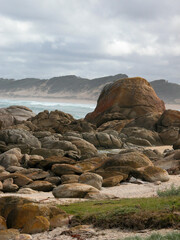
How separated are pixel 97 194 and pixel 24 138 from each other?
1237cm

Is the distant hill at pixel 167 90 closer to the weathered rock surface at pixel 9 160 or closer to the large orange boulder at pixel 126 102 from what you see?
the large orange boulder at pixel 126 102

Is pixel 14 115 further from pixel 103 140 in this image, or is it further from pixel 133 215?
pixel 133 215

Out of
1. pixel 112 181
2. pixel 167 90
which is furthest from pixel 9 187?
pixel 167 90

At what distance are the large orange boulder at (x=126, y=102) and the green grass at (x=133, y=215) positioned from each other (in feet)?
93.5

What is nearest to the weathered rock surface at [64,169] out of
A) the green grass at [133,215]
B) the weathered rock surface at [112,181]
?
the weathered rock surface at [112,181]

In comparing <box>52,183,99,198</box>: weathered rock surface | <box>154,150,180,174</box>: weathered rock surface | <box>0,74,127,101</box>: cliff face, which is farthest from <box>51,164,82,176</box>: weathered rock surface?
<box>0,74,127,101</box>: cliff face

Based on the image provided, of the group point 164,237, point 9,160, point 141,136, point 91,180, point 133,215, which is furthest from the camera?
point 141,136

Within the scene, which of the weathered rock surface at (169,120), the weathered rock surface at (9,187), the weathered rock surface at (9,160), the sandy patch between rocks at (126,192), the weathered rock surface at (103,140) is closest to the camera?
the sandy patch between rocks at (126,192)

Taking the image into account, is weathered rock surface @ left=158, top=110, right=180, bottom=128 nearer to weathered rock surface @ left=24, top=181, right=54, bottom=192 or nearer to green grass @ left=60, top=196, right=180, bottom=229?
weathered rock surface @ left=24, top=181, right=54, bottom=192

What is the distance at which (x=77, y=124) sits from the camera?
103 feet

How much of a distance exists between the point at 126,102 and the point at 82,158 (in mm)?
19679

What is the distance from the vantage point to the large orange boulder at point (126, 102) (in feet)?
122

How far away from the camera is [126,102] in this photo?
38188 millimetres

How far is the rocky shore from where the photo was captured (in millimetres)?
7868
